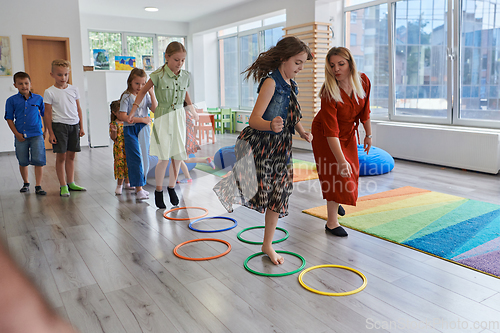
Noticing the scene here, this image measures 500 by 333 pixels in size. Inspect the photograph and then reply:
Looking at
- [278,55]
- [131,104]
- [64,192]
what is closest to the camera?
[278,55]

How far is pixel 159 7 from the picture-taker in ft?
30.9

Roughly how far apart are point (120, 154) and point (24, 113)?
1.08 metres

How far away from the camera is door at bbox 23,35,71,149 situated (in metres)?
7.97

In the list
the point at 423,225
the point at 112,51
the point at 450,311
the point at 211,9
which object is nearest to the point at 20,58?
the point at 112,51

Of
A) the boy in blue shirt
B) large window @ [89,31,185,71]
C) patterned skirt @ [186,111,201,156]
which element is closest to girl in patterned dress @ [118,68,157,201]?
patterned skirt @ [186,111,201,156]

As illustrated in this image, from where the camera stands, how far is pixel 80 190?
4680 millimetres

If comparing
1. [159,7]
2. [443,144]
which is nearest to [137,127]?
[443,144]

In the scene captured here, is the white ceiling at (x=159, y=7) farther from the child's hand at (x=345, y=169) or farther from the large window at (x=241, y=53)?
the child's hand at (x=345, y=169)

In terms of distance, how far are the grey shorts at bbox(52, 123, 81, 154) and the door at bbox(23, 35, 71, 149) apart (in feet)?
14.1

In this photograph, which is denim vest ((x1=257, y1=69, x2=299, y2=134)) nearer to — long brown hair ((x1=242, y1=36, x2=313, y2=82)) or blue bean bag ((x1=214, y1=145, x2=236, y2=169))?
long brown hair ((x1=242, y1=36, x2=313, y2=82))

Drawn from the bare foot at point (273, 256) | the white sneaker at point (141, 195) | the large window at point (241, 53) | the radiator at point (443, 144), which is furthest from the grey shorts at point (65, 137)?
the large window at point (241, 53)

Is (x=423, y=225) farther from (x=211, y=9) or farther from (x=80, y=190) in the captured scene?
(x=211, y=9)

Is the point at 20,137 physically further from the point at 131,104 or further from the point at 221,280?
the point at 221,280

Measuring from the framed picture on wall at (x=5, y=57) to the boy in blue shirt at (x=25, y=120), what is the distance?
4047 mm
